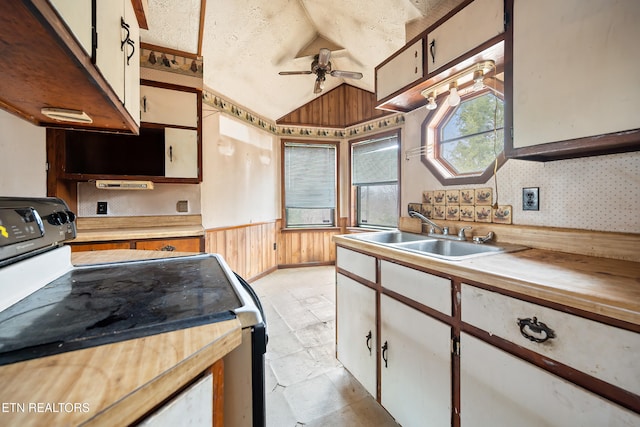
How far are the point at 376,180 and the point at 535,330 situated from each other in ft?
10.7

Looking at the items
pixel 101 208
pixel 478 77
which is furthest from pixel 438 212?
pixel 101 208

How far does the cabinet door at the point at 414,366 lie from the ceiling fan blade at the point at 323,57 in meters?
2.84

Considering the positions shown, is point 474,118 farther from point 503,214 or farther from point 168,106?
point 168,106

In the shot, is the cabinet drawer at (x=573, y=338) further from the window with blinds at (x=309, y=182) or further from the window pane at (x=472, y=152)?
the window with blinds at (x=309, y=182)

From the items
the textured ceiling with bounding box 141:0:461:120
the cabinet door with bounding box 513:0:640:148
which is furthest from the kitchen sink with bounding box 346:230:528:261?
the textured ceiling with bounding box 141:0:461:120

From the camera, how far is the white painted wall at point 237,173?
9.89ft

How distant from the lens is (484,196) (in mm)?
1744

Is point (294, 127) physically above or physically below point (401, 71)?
above

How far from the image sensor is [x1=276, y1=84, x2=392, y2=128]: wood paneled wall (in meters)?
4.30

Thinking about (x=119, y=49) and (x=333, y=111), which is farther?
(x=333, y=111)

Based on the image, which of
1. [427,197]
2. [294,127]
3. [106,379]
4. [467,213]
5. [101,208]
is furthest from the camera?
[294,127]

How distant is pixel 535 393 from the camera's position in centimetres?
84

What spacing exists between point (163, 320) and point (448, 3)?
2.41m

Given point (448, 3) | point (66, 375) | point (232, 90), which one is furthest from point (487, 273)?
point (232, 90)
